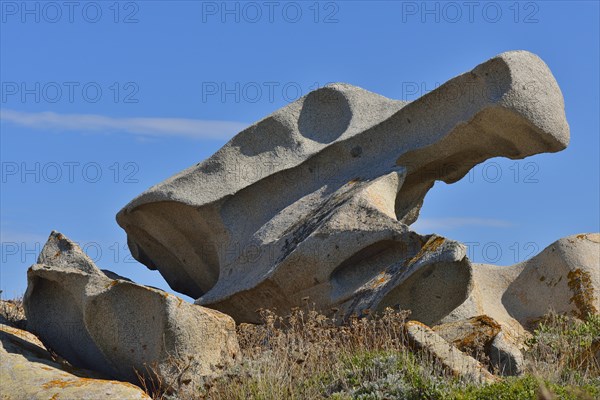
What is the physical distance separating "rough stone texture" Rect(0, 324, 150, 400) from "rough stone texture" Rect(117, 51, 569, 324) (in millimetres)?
2810

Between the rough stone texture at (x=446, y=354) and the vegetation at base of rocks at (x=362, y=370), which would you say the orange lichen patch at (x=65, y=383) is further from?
the rough stone texture at (x=446, y=354)

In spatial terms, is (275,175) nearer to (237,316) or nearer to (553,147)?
(237,316)

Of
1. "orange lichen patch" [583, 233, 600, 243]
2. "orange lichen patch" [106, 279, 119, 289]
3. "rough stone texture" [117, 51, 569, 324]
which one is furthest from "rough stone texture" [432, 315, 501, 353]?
"orange lichen patch" [583, 233, 600, 243]

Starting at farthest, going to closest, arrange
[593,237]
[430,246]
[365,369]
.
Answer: [593,237] < [430,246] < [365,369]

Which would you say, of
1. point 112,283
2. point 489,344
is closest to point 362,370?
point 489,344

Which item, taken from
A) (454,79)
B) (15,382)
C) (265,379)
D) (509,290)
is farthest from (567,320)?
(15,382)

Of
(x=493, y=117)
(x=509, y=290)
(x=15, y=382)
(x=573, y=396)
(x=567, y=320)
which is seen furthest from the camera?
(x=509, y=290)

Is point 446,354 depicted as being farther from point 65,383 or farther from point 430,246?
point 65,383

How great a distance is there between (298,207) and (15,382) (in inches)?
177

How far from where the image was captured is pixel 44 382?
8953mm

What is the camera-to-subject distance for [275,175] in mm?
12922

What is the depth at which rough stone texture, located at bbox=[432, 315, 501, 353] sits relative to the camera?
10336 millimetres

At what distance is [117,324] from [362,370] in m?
2.39

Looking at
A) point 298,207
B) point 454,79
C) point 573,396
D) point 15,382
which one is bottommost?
point 573,396
